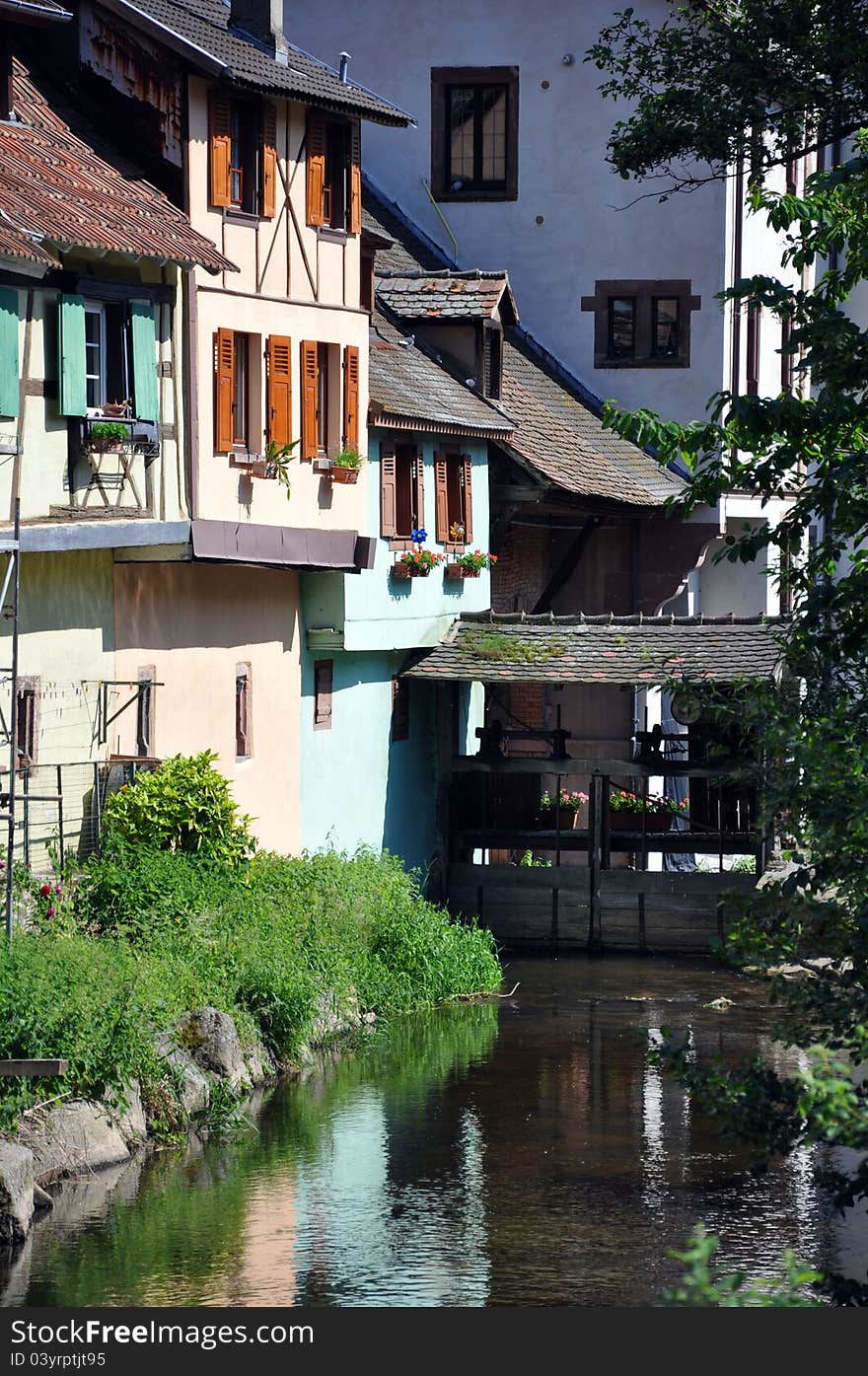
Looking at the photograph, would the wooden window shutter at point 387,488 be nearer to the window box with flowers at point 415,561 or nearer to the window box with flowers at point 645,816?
the window box with flowers at point 415,561

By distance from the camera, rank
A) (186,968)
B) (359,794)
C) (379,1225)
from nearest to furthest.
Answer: (379,1225), (186,968), (359,794)

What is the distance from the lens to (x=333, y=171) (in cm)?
2552

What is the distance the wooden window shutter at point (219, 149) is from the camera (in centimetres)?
2319

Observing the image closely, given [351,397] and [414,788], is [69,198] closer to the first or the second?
[351,397]

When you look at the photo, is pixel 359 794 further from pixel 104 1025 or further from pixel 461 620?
pixel 104 1025

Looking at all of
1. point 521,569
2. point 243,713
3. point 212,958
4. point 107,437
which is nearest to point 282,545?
point 243,713

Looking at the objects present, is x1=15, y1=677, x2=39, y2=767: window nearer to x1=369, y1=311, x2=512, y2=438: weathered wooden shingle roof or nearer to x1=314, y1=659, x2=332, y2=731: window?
x1=314, y1=659, x2=332, y2=731: window

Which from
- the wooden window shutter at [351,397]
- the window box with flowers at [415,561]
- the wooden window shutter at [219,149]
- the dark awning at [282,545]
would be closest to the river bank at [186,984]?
the dark awning at [282,545]

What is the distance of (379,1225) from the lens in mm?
16375

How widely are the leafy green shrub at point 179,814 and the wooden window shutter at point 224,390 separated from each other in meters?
3.35

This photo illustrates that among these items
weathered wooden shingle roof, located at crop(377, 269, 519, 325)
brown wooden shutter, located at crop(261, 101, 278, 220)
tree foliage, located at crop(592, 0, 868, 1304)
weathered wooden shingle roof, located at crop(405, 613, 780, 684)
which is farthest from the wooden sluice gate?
tree foliage, located at crop(592, 0, 868, 1304)

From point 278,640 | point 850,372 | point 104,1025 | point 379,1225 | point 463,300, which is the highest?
point 463,300

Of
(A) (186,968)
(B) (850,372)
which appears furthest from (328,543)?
(B) (850,372)

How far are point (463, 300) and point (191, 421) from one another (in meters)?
9.52
